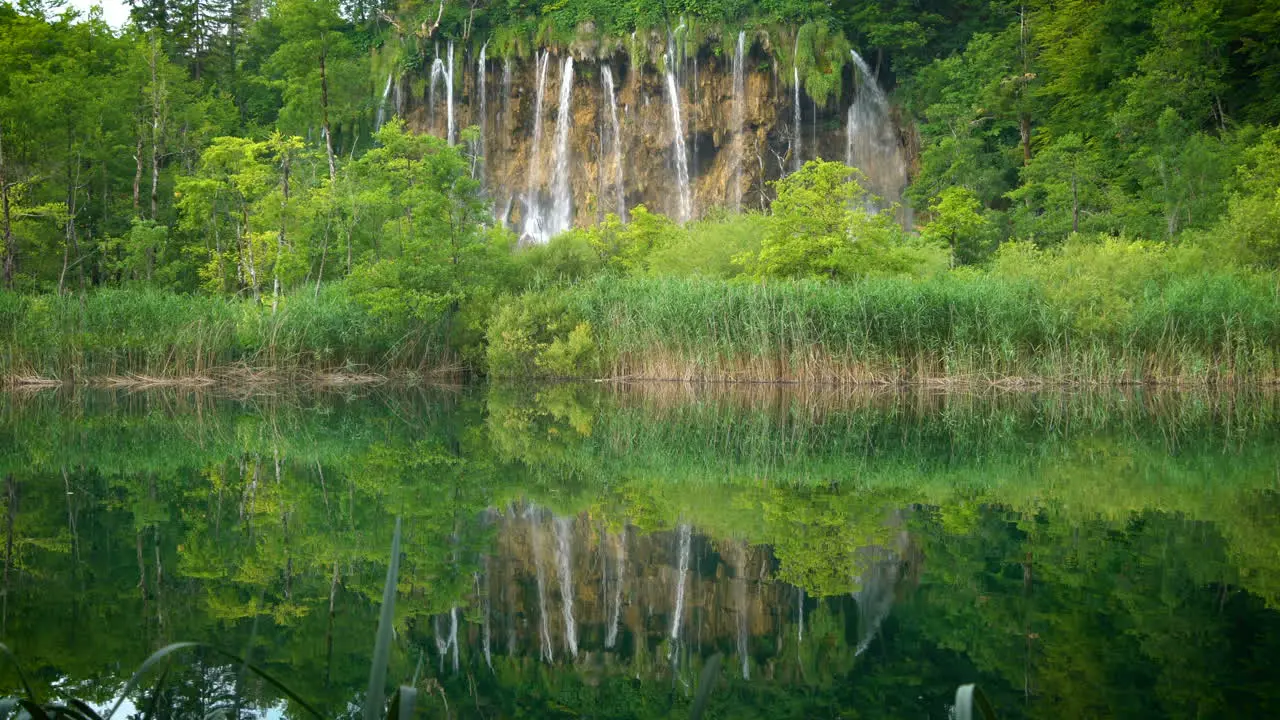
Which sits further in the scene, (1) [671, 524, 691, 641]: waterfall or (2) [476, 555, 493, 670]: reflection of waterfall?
(1) [671, 524, 691, 641]: waterfall

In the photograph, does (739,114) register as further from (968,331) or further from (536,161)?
(968,331)

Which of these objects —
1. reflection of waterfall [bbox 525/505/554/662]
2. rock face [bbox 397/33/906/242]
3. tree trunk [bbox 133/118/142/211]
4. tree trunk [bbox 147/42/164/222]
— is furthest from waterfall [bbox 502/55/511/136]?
reflection of waterfall [bbox 525/505/554/662]

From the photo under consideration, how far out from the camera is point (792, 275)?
848 inches

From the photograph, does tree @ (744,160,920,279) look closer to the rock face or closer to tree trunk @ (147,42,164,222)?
the rock face

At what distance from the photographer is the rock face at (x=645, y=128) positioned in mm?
34844

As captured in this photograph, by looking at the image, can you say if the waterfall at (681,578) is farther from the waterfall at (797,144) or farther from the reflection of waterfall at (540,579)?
the waterfall at (797,144)

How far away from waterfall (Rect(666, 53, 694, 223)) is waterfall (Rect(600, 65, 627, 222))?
197 cm

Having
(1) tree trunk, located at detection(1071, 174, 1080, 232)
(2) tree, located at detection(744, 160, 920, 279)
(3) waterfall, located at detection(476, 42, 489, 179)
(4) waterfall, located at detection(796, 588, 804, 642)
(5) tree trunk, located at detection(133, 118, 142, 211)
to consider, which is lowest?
(4) waterfall, located at detection(796, 588, 804, 642)

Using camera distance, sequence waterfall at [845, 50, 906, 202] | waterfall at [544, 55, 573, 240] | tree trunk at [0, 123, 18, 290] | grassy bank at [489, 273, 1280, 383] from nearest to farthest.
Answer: grassy bank at [489, 273, 1280, 383] < tree trunk at [0, 123, 18, 290] < waterfall at [845, 50, 906, 202] < waterfall at [544, 55, 573, 240]

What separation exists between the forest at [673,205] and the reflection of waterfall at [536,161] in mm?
133

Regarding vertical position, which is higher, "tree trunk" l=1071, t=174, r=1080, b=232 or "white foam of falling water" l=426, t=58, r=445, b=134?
"white foam of falling water" l=426, t=58, r=445, b=134

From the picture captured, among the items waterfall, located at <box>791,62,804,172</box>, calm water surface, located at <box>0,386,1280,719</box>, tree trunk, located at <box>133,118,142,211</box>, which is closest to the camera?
calm water surface, located at <box>0,386,1280,719</box>

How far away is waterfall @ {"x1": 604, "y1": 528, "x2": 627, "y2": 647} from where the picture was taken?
13.4 ft

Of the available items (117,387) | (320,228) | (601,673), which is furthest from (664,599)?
(320,228)
